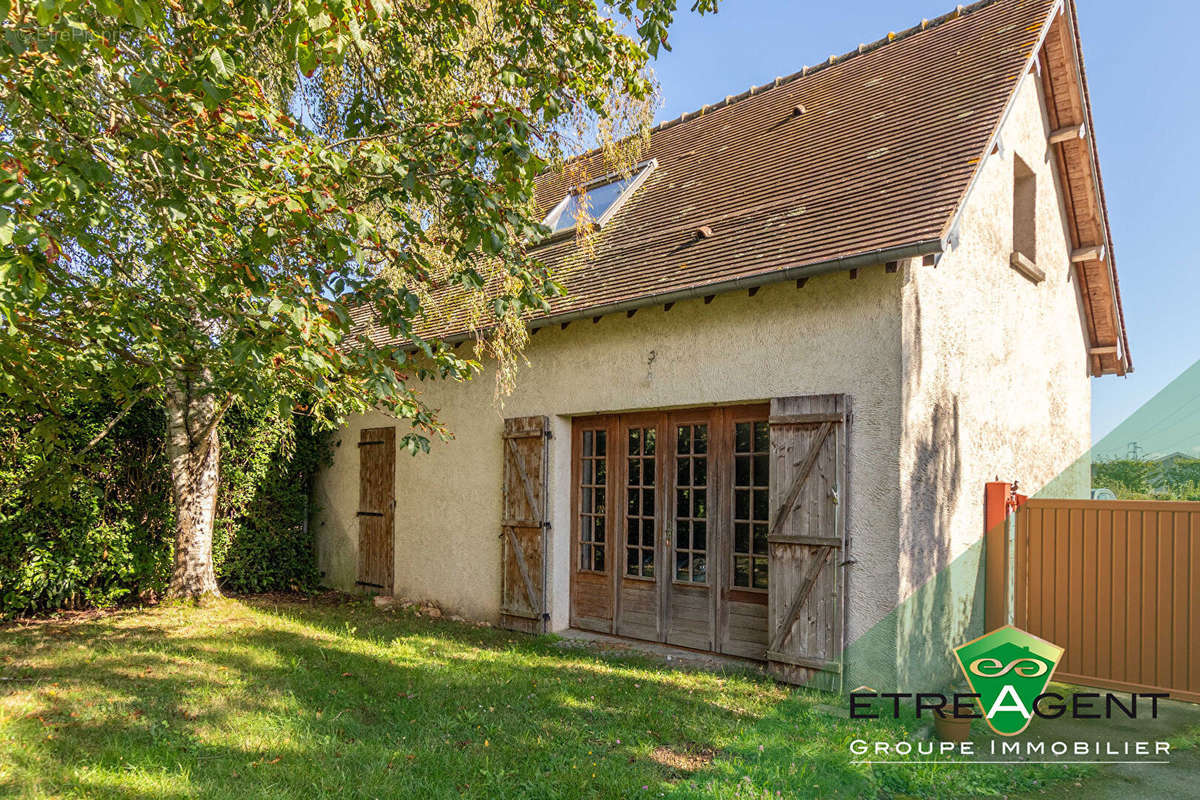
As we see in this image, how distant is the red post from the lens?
664 cm

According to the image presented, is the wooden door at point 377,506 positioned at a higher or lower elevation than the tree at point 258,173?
lower

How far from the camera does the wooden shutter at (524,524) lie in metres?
7.79

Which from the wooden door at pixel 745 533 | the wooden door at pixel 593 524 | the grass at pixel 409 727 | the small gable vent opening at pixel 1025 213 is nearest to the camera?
the grass at pixel 409 727

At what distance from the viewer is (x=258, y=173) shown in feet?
13.1

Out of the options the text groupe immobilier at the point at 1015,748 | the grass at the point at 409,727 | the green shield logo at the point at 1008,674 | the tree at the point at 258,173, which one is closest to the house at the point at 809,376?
the green shield logo at the point at 1008,674

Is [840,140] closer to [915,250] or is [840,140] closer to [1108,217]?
[915,250]

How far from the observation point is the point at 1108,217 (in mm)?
8680

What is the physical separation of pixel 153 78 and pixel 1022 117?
7233mm

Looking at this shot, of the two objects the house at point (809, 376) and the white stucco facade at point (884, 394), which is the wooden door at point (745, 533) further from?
the white stucco facade at point (884, 394)

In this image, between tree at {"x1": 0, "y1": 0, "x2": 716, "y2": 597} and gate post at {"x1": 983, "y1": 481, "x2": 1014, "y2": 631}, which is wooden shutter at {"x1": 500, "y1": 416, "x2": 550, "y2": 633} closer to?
tree at {"x1": 0, "y1": 0, "x2": 716, "y2": 597}

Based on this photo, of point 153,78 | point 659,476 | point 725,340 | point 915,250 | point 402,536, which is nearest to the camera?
point 153,78

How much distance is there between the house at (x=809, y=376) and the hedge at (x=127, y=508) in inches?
64.9

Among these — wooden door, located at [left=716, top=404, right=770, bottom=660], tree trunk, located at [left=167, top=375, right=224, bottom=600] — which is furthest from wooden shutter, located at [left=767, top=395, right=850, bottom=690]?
tree trunk, located at [left=167, top=375, right=224, bottom=600]

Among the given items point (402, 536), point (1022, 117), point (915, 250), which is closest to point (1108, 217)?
point (1022, 117)
